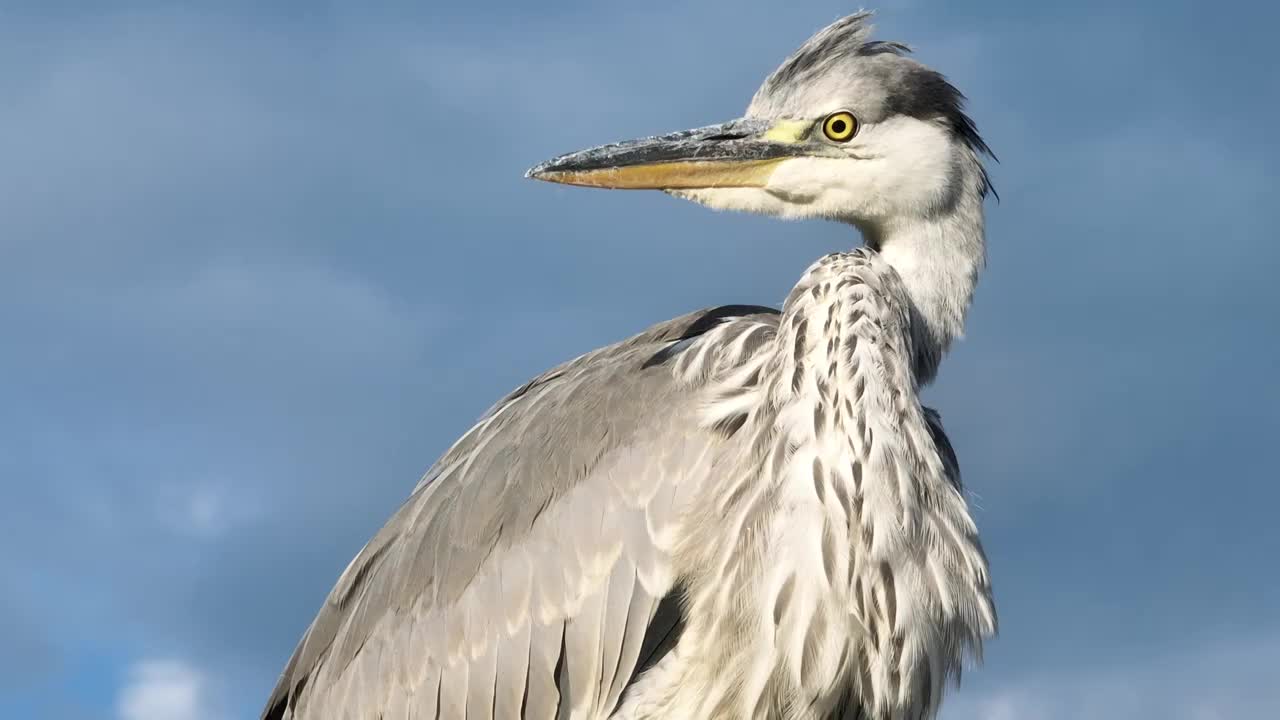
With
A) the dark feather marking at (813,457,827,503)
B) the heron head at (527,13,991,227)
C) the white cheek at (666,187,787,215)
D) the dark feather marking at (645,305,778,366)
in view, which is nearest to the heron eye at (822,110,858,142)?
the heron head at (527,13,991,227)

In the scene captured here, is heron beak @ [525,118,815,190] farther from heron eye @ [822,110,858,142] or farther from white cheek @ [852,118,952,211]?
Answer: white cheek @ [852,118,952,211]

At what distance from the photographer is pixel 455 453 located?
616 cm

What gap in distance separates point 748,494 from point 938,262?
4.08 feet

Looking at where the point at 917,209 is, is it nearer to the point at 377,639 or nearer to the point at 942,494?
the point at 942,494

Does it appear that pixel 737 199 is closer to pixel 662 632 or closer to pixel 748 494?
pixel 748 494

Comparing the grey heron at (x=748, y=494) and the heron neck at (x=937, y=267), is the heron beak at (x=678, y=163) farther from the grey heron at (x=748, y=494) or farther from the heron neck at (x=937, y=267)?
the heron neck at (x=937, y=267)

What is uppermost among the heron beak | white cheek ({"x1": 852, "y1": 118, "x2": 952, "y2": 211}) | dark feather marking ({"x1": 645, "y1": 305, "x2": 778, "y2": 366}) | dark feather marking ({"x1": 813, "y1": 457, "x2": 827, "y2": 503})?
the heron beak

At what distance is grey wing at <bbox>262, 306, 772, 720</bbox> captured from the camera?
4840 millimetres

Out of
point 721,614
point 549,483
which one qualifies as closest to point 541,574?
point 549,483

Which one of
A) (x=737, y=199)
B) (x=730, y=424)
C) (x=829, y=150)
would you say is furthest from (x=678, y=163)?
(x=730, y=424)

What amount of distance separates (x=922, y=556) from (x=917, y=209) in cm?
134

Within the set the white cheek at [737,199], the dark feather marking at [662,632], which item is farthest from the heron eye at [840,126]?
the dark feather marking at [662,632]

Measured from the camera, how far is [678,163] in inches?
220

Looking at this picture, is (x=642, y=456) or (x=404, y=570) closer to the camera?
(x=642, y=456)
